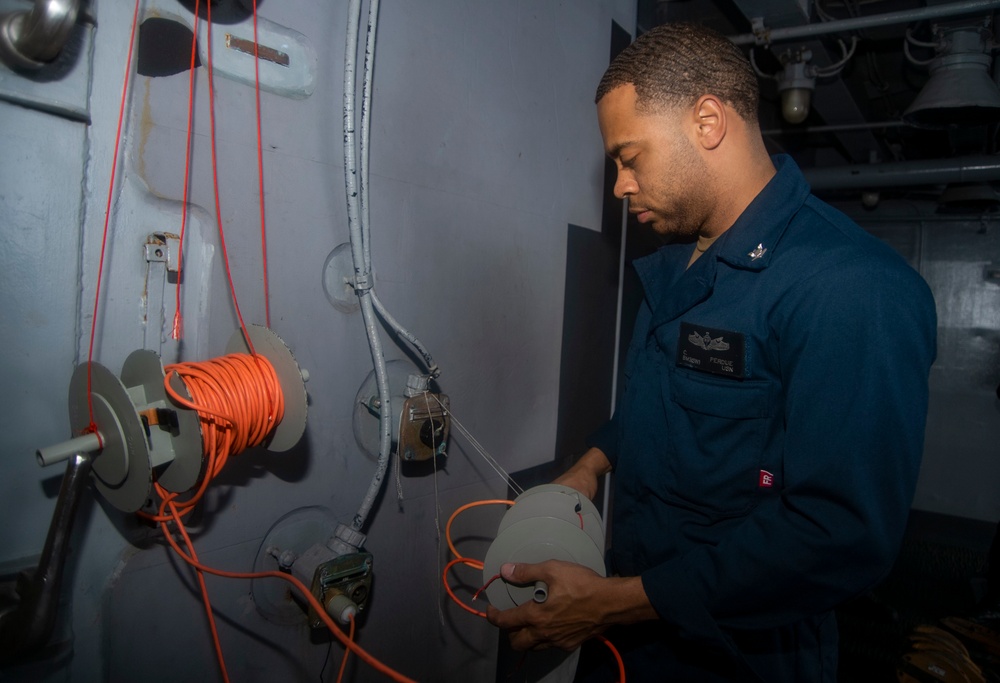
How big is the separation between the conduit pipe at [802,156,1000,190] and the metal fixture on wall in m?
A: 0.73

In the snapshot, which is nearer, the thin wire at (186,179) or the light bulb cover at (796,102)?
the thin wire at (186,179)

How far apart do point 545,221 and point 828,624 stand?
135 cm

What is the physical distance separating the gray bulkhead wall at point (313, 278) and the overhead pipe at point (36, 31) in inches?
3.4

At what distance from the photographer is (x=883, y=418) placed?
33.7 inches

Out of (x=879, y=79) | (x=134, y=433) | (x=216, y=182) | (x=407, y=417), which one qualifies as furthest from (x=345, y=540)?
(x=879, y=79)

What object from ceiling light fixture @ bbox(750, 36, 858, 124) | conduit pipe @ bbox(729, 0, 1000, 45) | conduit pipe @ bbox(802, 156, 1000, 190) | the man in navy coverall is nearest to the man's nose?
the man in navy coverall

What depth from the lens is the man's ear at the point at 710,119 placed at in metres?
1.14

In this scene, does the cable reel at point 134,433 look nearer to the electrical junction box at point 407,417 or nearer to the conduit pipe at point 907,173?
the electrical junction box at point 407,417

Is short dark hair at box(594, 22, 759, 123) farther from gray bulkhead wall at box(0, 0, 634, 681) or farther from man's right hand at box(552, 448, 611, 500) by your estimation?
man's right hand at box(552, 448, 611, 500)

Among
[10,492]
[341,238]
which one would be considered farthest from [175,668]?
[341,238]

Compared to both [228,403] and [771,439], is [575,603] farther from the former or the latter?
[228,403]

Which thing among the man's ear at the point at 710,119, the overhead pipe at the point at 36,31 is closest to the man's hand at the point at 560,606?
the man's ear at the point at 710,119

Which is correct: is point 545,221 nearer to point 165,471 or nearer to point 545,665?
point 165,471

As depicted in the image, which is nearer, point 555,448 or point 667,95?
point 667,95
